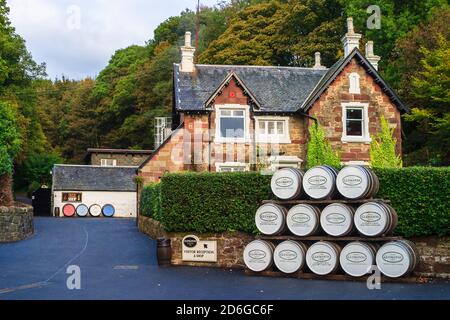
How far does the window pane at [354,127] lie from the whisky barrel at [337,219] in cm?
1316

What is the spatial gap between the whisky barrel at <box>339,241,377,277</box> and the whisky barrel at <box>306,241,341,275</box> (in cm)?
21

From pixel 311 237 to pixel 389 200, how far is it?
95.2 inches

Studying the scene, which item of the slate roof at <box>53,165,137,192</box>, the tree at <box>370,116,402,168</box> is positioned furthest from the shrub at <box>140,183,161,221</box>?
the slate roof at <box>53,165,137,192</box>

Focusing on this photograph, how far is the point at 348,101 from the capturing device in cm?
2669

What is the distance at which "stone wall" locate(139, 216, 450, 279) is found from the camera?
1448cm

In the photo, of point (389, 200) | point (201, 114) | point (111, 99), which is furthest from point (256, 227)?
point (111, 99)

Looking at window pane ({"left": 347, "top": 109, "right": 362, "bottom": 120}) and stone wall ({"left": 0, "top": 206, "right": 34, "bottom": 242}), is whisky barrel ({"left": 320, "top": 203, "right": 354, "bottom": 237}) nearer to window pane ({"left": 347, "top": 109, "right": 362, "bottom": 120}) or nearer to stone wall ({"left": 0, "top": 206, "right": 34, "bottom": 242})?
window pane ({"left": 347, "top": 109, "right": 362, "bottom": 120})

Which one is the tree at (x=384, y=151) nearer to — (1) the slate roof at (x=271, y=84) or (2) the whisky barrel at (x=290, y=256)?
(1) the slate roof at (x=271, y=84)

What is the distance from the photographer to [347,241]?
1437cm

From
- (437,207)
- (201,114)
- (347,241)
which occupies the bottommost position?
(347,241)

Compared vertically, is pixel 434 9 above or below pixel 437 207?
above

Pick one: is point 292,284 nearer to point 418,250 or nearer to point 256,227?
point 256,227
